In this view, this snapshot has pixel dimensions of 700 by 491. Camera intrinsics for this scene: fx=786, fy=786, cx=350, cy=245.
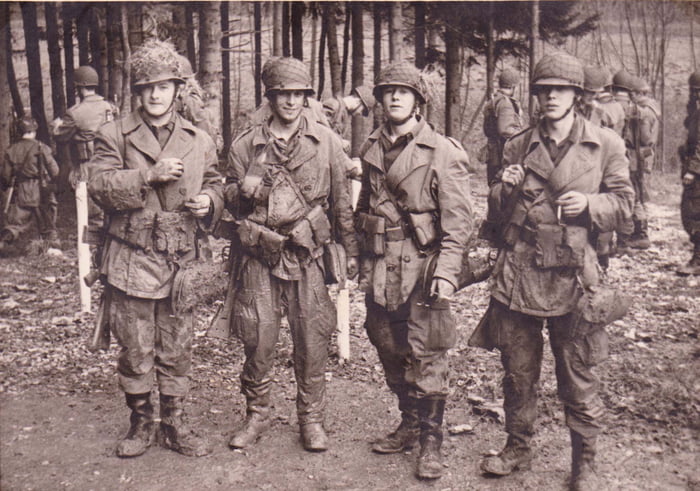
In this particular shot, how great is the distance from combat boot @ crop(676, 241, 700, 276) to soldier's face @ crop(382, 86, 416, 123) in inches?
233

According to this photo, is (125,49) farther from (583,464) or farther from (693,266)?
(583,464)

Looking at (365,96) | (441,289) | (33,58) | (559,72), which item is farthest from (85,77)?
(559,72)

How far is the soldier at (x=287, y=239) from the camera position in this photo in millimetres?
4527

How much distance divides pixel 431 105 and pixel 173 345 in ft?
6.78

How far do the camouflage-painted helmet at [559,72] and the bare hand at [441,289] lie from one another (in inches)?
45.1

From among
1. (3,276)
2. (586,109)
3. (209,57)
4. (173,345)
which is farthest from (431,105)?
(3,276)

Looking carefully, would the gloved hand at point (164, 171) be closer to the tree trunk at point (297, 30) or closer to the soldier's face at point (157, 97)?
the soldier's face at point (157, 97)

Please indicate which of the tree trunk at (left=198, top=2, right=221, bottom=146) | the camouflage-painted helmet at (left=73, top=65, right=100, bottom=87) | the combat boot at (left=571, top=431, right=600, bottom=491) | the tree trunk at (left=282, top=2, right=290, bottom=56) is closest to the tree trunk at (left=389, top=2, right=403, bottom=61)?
the tree trunk at (left=282, top=2, right=290, bottom=56)

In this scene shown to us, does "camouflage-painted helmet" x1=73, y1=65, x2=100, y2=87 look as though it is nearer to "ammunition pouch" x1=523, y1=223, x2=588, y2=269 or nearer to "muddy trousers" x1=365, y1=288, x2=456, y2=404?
"muddy trousers" x1=365, y1=288, x2=456, y2=404

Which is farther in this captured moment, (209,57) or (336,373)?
(209,57)

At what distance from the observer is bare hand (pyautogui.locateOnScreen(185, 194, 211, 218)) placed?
4461mm

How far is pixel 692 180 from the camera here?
8992mm

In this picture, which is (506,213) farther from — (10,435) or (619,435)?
(10,435)

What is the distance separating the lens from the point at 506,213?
4270 mm
